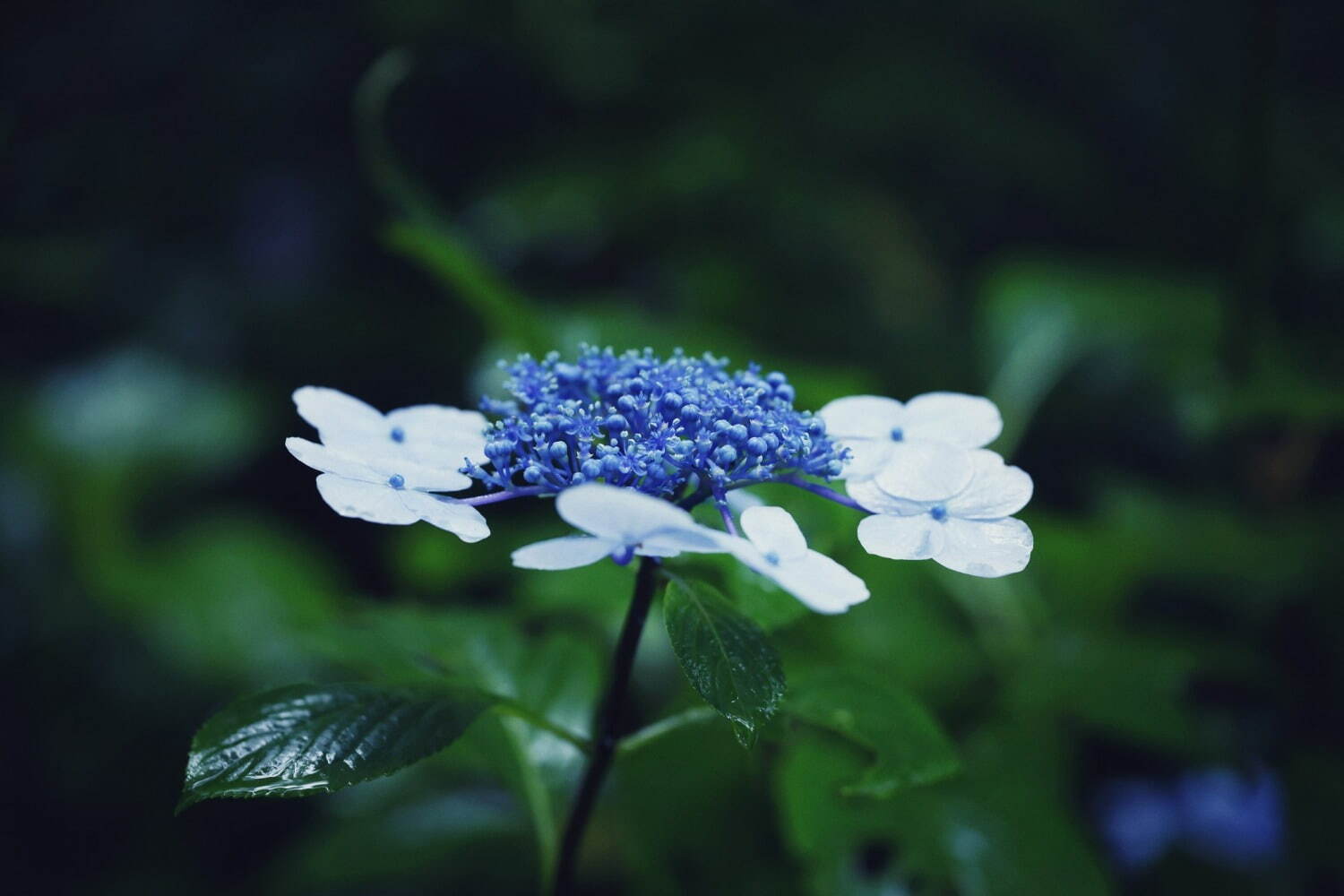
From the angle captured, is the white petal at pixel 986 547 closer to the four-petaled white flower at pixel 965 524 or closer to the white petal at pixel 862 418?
the four-petaled white flower at pixel 965 524

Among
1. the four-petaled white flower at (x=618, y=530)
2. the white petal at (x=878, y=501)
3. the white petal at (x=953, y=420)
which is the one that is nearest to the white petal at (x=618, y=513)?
the four-petaled white flower at (x=618, y=530)

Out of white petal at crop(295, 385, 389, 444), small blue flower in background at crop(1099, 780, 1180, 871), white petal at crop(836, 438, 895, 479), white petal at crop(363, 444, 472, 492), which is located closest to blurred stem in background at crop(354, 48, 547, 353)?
white petal at crop(295, 385, 389, 444)

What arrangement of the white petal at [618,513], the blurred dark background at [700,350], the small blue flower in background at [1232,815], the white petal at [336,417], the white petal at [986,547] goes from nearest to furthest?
the white petal at [618,513] < the white petal at [986,547] < the white petal at [336,417] < the blurred dark background at [700,350] < the small blue flower in background at [1232,815]

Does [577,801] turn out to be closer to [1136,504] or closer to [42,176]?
[1136,504]

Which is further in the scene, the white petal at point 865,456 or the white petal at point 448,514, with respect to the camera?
the white petal at point 865,456

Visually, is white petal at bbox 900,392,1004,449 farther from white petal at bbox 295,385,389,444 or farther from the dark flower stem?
white petal at bbox 295,385,389,444

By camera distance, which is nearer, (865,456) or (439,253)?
(865,456)

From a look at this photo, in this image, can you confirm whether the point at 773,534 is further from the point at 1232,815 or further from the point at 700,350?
the point at 1232,815

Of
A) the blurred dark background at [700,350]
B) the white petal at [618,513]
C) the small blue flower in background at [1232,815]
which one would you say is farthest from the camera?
the small blue flower in background at [1232,815]

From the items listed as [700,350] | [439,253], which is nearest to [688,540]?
[439,253]
